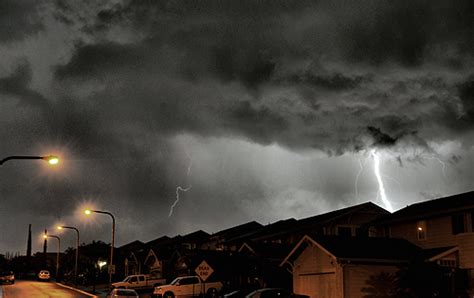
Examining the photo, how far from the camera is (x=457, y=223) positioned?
3441cm

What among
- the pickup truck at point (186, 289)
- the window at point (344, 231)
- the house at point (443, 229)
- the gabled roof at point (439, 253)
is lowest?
the pickup truck at point (186, 289)

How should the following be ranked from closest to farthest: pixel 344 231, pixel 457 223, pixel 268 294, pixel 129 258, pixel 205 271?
pixel 205 271 < pixel 268 294 < pixel 457 223 < pixel 344 231 < pixel 129 258

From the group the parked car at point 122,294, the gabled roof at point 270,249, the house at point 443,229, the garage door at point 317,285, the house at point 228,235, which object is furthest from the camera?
the house at point 228,235

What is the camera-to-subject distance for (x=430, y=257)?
33031 millimetres

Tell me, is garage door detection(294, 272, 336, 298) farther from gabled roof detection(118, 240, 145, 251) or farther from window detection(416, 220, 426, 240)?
gabled roof detection(118, 240, 145, 251)

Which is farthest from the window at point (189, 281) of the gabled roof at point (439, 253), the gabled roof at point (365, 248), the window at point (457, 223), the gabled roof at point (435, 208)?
the window at point (457, 223)

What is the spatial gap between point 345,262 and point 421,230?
6687 mm

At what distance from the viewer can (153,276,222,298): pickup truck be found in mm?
47125

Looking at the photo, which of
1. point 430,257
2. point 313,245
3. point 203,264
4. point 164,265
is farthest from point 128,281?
point 430,257

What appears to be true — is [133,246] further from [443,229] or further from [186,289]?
[443,229]

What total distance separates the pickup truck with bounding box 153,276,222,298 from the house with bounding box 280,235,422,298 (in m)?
9.33

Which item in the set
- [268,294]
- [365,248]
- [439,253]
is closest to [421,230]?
[365,248]

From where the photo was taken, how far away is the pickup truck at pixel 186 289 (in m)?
47.1

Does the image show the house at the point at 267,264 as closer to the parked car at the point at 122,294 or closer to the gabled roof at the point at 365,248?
the gabled roof at the point at 365,248
